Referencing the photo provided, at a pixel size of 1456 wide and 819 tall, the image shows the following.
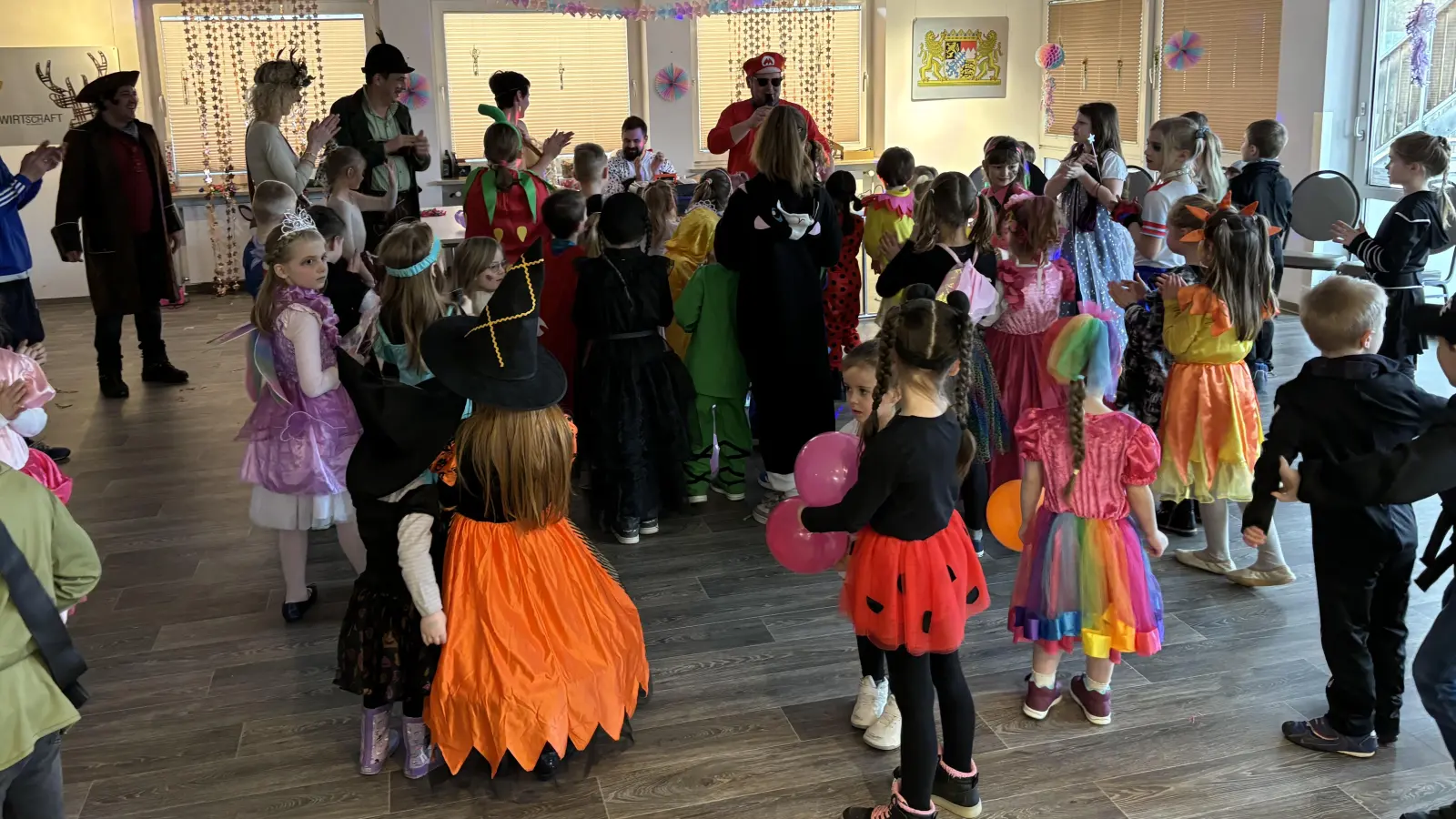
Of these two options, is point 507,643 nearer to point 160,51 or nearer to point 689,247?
point 689,247

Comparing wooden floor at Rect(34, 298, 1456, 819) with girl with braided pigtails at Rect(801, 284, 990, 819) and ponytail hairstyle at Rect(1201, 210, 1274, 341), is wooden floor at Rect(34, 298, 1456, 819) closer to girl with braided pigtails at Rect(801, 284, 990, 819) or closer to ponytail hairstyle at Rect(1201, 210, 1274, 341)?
girl with braided pigtails at Rect(801, 284, 990, 819)

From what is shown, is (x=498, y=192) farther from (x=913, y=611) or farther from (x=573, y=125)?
(x=573, y=125)

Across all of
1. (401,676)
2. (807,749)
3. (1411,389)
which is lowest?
(807,749)

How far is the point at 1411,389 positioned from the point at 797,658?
5.42ft

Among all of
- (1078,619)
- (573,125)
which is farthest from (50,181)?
(1078,619)

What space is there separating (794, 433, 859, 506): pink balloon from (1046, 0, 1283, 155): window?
21.1ft

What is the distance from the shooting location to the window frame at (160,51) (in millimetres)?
9117

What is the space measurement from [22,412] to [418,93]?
713 cm

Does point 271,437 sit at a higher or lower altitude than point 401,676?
higher

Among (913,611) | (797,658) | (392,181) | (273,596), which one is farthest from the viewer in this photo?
(392,181)

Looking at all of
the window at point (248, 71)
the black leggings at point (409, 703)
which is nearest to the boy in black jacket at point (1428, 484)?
the black leggings at point (409, 703)

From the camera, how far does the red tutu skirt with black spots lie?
2.40m

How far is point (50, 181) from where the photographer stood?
29.5 ft

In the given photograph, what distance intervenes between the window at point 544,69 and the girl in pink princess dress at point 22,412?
23.2 feet
